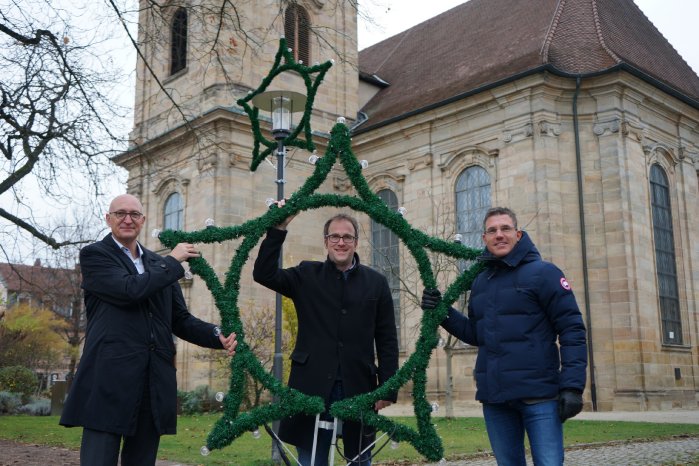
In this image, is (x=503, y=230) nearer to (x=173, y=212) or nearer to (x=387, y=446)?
(x=387, y=446)

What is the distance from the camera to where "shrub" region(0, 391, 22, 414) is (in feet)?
65.2

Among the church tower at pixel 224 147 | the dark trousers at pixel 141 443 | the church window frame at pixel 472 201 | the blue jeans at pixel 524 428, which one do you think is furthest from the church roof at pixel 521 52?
the dark trousers at pixel 141 443

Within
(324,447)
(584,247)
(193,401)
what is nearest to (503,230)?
(324,447)

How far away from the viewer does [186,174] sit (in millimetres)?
25781

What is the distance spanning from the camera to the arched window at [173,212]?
85.0ft

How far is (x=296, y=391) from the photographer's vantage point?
428cm

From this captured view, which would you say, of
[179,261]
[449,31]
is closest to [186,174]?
[449,31]

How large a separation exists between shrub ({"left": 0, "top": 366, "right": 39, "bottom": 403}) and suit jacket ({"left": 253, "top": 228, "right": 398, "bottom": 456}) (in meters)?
20.0

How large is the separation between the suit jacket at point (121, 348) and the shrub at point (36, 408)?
18380 millimetres

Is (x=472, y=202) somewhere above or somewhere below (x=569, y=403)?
above

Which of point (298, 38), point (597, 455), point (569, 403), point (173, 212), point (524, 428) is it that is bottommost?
point (597, 455)

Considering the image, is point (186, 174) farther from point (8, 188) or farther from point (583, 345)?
point (583, 345)

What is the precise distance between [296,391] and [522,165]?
17.4m

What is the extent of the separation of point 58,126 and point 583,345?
30.6 feet
